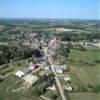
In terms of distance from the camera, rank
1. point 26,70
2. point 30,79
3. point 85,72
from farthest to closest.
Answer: point 85,72, point 26,70, point 30,79

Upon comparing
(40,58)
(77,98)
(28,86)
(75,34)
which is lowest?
(77,98)

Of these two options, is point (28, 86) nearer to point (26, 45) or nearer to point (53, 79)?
point (53, 79)

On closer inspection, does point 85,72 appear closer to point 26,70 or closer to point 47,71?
point 47,71

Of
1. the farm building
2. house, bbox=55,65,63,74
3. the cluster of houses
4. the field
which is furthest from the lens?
house, bbox=55,65,63,74

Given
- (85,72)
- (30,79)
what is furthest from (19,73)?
(85,72)

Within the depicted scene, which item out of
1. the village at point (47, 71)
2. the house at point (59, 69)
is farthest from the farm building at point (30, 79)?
the house at point (59, 69)

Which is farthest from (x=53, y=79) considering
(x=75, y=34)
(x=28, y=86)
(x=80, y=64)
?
(x=75, y=34)

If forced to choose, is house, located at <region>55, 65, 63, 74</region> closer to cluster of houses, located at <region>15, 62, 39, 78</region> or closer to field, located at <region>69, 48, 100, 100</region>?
field, located at <region>69, 48, 100, 100</region>

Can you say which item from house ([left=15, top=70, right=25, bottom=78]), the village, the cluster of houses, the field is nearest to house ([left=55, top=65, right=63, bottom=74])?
the village
